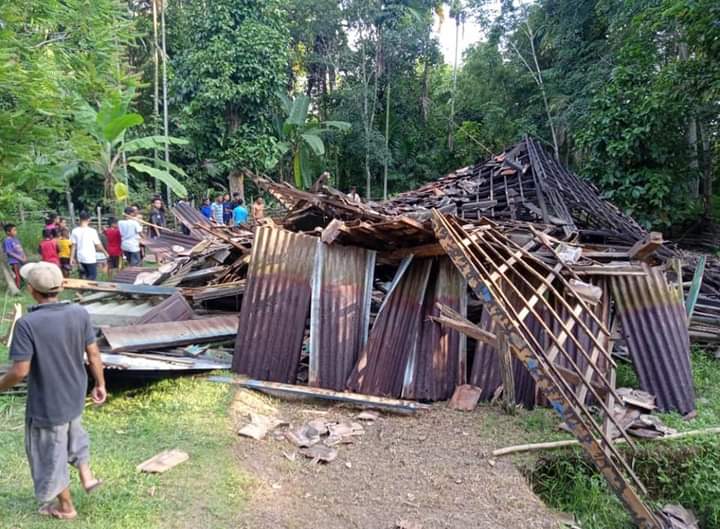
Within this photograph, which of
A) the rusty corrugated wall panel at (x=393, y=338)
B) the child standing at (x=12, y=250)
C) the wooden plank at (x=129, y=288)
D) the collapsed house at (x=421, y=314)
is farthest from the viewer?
the child standing at (x=12, y=250)

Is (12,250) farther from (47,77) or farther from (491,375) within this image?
(491,375)

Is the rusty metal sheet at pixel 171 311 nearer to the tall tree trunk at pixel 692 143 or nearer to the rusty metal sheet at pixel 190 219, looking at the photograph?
the rusty metal sheet at pixel 190 219

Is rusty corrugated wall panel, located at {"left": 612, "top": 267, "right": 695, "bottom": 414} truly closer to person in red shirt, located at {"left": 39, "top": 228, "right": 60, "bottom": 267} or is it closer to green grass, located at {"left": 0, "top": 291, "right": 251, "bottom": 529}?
green grass, located at {"left": 0, "top": 291, "right": 251, "bottom": 529}

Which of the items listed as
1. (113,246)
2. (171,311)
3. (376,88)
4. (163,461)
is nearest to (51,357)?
(163,461)

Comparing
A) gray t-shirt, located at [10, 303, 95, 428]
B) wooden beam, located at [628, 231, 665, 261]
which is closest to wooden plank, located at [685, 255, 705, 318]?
wooden beam, located at [628, 231, 665, 261]

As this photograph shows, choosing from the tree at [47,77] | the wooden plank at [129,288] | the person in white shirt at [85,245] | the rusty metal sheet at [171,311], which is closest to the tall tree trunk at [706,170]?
the rusty metal sheet at [171,311]

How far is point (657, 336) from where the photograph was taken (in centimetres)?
475

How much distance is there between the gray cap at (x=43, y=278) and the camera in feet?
8.45

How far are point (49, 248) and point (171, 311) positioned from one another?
13.5 ft

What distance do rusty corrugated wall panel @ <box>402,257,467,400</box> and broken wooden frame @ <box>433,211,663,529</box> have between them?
0.55 meters

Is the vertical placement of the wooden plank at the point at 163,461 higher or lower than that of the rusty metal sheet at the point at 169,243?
lower

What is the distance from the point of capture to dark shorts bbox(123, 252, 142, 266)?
9.27m

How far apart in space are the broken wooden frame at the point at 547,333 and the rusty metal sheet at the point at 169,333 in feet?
9.05

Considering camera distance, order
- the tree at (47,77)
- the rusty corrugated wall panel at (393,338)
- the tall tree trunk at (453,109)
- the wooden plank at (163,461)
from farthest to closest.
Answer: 1. the tall tree trunk at (453,109)
2. the tree at (47,77)
3. the rusty corrugated wall panel at (393,338)
4. the wooden plank at (163,461)
